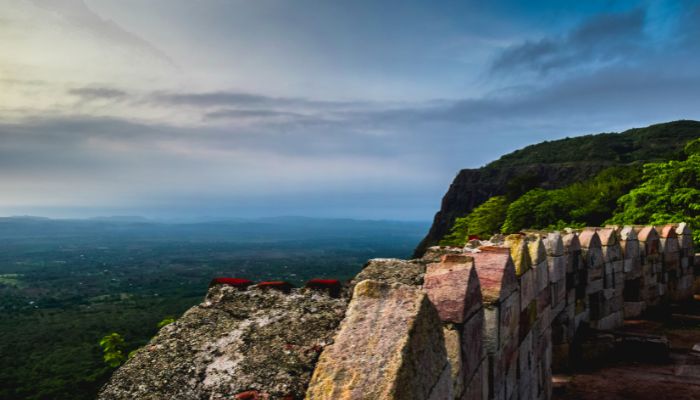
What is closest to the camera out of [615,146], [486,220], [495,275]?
[495,275]

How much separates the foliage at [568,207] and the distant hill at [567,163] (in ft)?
121

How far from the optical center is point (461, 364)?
2.89m

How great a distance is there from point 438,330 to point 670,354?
8.28 metres

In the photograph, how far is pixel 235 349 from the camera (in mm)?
2275

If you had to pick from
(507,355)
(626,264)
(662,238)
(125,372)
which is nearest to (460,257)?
(507,355)

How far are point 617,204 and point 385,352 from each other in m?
30.2

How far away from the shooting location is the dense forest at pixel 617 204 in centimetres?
2070

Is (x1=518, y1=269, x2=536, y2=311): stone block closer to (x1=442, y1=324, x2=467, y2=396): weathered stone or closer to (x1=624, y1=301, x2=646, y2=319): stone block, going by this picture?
(x1=442, y1=324, x2=467, y2=396): weathered stone

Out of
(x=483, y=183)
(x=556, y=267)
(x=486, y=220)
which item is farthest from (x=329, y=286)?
(x=483, y=183)

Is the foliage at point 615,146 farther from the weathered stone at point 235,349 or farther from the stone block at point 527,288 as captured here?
the weathered stone at point 235,349

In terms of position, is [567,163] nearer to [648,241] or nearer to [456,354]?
[648,241]

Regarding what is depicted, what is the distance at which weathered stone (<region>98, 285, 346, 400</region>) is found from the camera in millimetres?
2062

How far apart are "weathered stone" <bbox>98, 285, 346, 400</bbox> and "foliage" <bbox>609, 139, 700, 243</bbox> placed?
20555mm

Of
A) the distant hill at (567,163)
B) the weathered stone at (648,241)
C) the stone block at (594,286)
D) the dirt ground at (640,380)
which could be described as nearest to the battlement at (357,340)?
the dirt ground at (640,380)
